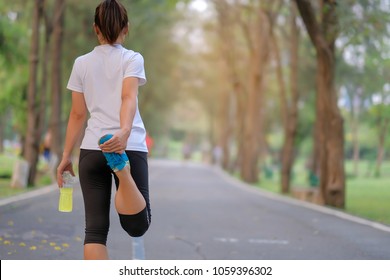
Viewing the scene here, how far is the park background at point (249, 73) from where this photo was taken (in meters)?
17.0

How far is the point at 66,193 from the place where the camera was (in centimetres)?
446

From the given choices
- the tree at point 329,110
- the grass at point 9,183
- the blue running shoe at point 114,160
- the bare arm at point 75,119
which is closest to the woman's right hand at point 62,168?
the bare arm at point 75,119

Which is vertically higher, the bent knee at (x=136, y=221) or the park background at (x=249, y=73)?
the park background at (x=249, y=73)

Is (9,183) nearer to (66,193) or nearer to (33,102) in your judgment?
(33,102)

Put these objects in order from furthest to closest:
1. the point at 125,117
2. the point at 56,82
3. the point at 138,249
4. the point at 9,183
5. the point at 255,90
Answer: the point at 255,90 < the point at 56,82 < the point at 9,183 < the point at 138,249 < the point at 125,117

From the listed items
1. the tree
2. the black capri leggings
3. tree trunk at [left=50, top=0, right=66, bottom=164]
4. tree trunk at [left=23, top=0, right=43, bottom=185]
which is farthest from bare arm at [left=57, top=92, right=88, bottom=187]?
tree trunk at [left=50, top=0, right=66, bottom=164]

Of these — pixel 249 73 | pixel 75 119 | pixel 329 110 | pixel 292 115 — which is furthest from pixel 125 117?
pixel 249 73

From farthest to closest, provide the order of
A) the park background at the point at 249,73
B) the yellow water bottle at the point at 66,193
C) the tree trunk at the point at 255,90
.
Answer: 1. the tree trunk at the point at 255,90
2. the park background at the point at 249,73
3. the yellow water bottle at the point at 66,193

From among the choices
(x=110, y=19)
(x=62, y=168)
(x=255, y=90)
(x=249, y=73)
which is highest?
(x=249, y=73)

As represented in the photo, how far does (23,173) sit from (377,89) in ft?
61.6

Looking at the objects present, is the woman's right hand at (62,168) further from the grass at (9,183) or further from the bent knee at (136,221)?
the grass at (9,183)

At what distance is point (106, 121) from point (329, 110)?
13.0 meters
